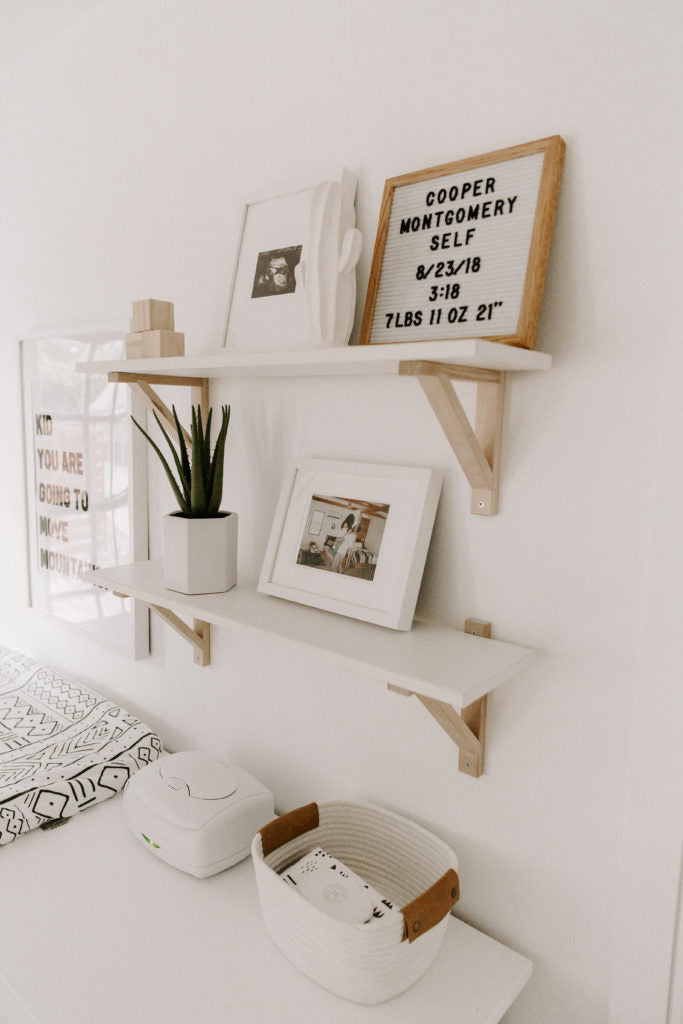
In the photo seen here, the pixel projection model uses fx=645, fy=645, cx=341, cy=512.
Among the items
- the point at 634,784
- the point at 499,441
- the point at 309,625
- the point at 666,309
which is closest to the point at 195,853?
the point at 309,625

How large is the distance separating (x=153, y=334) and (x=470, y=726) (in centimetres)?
89

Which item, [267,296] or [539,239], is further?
[267,296]

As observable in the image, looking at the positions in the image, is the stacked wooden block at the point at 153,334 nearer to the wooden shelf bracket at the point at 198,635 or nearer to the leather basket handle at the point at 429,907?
the wooden shelf bracket at the point at 198,635

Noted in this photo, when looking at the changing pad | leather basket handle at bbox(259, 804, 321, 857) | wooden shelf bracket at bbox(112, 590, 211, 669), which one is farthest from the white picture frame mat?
the changing pad

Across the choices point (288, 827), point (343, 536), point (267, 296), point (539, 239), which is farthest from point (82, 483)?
point (539, 239)

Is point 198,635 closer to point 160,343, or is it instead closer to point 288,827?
point 288,827

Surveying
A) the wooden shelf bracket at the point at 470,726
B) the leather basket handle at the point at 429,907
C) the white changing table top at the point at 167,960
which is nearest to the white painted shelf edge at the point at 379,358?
the wooden shelf bracket at the point at 470,726

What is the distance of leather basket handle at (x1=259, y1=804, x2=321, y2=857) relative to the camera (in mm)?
1015

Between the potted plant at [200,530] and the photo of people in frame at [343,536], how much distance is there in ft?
0.49

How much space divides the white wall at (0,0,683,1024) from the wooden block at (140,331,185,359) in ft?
0.41

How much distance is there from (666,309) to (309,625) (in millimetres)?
657

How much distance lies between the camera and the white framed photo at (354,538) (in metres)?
0.99

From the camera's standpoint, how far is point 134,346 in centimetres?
126

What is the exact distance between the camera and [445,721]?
95 centimetres
